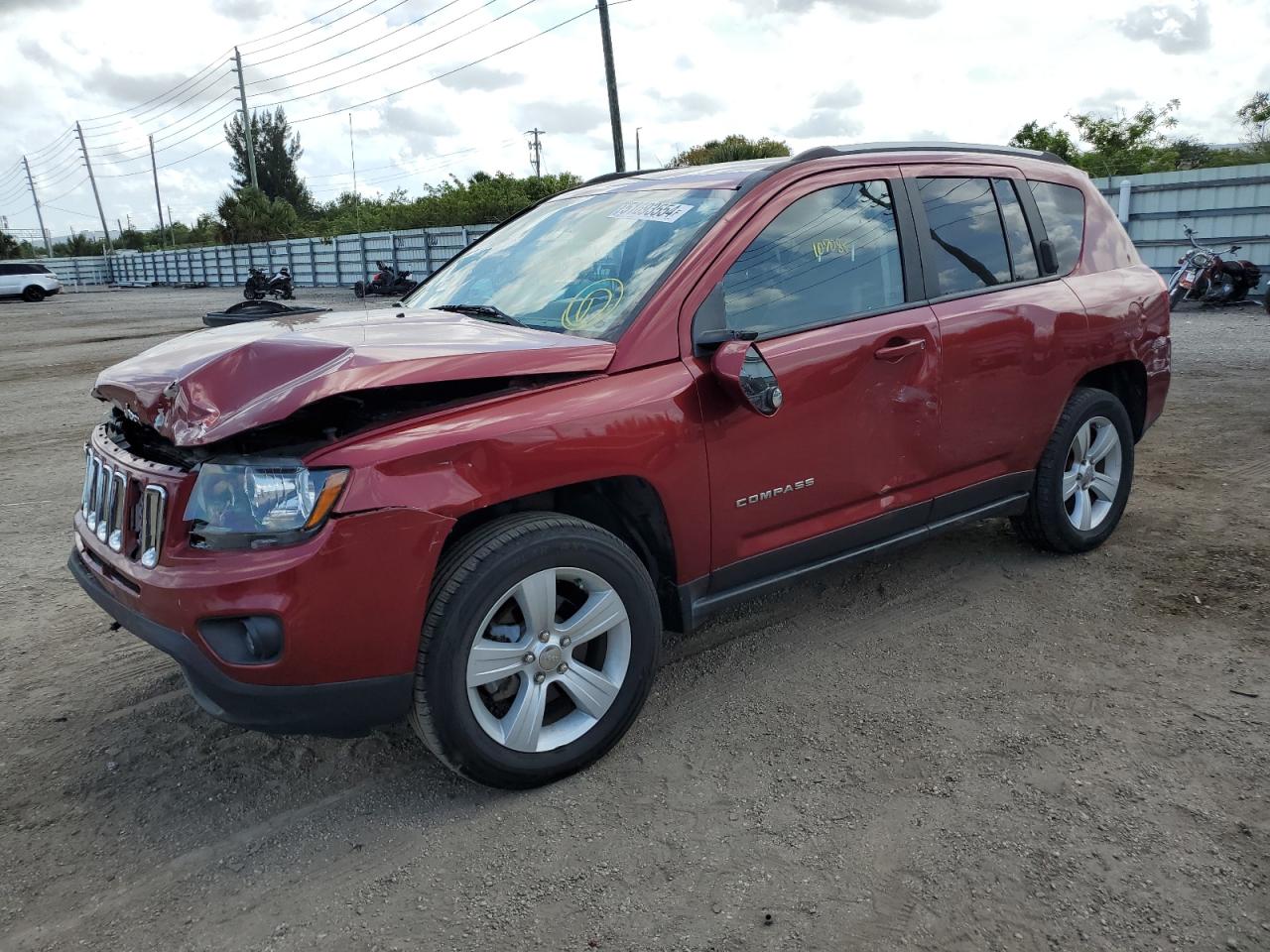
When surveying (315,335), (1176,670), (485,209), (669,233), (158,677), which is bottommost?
(1176,670)

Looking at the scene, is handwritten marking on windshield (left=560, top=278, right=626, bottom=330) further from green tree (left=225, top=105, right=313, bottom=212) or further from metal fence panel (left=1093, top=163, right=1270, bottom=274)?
green tree (left=225, top=105, right=313, bottom=212)

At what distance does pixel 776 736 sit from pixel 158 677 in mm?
2258

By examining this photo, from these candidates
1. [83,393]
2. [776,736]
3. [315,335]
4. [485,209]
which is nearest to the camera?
[315,335]

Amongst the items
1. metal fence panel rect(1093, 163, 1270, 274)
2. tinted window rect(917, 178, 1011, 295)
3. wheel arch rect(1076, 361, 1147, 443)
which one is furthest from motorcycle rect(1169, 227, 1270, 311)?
tinted window rect(917, 178, 1011, 295)

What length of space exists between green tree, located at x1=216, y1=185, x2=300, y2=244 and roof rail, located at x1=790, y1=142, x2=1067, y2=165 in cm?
5715

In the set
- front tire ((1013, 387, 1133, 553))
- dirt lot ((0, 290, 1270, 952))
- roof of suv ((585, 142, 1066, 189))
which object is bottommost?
dirt lot ((0, 290, 1270, 952))

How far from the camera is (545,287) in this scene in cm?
345

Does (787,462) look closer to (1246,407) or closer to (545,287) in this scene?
(545,287)

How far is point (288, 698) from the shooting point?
247 centimetres

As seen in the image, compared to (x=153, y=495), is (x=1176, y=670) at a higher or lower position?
lower

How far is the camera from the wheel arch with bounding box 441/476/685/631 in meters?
2.95

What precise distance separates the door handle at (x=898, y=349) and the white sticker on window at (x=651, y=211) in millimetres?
837

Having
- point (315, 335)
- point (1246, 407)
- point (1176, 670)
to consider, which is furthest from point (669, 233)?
point (1246, 407)

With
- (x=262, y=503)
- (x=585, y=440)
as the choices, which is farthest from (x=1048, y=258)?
(x=262, y=503)
